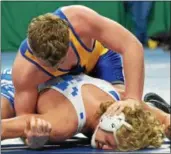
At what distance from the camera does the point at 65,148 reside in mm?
2066

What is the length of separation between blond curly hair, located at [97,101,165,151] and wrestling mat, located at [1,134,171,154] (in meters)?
0.03

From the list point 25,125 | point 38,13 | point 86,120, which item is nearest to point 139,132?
point 86,120

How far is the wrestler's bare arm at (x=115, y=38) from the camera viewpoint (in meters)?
2.10

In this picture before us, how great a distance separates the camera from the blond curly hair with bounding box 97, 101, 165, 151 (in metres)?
1.87

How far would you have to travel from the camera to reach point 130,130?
73.5 inches

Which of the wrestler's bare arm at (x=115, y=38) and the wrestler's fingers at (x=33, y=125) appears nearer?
the wrestler's fingers at (x=33, y=125)

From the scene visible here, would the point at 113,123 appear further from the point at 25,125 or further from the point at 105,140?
the point at 25,125

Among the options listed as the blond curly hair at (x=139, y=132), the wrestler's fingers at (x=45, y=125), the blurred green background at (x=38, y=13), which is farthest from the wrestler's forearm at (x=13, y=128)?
the blurred green background at (x=38, y=13)

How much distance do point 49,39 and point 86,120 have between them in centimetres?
30

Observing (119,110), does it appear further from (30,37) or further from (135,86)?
(30,37)

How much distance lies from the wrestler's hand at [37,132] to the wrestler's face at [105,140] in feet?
0.50

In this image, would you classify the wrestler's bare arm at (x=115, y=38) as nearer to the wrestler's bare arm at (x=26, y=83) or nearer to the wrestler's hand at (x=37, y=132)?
the wrestler's bare arm at (x=26, y=83)

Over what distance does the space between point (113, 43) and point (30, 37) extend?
321 millimetres

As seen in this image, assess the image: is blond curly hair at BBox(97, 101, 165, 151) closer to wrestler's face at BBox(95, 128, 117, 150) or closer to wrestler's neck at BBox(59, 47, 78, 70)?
wrestler's face at BBox(95, 128, 117, 150)
